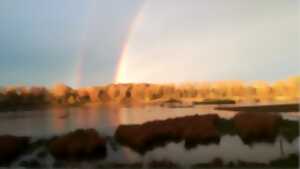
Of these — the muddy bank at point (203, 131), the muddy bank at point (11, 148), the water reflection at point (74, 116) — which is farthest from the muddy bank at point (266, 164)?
the water reflection at point (74, 116)

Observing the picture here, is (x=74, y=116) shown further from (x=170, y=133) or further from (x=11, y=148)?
(x=170, y=133)

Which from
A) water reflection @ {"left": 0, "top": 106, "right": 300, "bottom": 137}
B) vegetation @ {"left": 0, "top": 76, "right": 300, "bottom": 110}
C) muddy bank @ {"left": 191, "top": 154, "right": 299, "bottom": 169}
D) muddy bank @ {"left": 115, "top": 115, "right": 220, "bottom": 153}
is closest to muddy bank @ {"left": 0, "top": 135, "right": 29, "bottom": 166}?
muddy bank @ {"left": 115, "top": 115, "right": 220, "bottom": 153}

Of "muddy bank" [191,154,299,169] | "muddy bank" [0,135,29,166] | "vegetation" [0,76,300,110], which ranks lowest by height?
"muddy bank" [0,135,29,166]

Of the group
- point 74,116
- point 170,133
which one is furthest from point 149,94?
point 170,133

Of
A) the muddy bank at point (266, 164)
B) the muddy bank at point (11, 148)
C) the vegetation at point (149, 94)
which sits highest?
the vegetation at point (149, 94)

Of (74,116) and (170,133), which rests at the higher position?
(170,133)

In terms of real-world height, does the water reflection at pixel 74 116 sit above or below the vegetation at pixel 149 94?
below

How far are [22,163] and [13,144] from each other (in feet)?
12.4

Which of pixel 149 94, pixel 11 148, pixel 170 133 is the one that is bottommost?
pixel 11 148

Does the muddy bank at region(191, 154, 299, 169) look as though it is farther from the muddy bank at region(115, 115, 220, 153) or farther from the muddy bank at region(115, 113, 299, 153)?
the muddy bank at region(115, 115, 220, 153)

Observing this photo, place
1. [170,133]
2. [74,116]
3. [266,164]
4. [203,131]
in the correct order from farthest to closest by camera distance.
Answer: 1. [74,116]
2. [170,133]
3. [203,131]
4. [266,164]

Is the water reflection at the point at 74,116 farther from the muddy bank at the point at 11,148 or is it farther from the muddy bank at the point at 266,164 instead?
the muddy bank at the point at 266,164

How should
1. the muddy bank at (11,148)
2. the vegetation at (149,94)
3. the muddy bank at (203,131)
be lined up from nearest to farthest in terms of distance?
the muddy bank at (11,148) < the muddy bank at (203,131) < the vegetation at (149,94)

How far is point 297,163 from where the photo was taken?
35.4 ft
